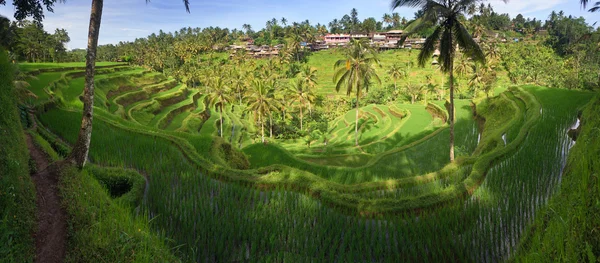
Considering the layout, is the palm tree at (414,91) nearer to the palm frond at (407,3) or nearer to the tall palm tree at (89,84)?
the palm frond at (407,3)

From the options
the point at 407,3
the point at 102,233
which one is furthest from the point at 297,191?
the point at 407,3

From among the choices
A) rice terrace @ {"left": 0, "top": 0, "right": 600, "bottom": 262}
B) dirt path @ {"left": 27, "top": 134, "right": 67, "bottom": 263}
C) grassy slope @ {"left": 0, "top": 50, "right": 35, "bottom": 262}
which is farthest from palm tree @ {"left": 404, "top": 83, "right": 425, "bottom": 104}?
grassy slope @ {"left": 0, "top": 50, "right": 35, "bottom": 262}

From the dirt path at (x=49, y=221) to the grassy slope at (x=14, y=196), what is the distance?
20 centimetres

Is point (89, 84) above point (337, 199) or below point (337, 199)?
above

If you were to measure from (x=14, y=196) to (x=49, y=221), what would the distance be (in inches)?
36.9

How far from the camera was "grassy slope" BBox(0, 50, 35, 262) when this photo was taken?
4996mm

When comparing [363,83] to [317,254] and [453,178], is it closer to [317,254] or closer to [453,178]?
[453,178]

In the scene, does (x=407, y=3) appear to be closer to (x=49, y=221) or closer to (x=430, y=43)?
(x=430, y=43)

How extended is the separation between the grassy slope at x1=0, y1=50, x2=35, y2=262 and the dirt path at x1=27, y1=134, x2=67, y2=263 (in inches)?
7.8

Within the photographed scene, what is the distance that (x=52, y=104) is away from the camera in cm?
1991

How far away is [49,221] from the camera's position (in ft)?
21.2

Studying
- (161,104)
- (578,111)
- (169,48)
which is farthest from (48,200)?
(169,48)

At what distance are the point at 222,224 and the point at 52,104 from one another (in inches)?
710

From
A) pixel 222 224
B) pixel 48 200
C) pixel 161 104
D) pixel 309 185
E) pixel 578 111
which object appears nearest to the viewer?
pixel 48 200
